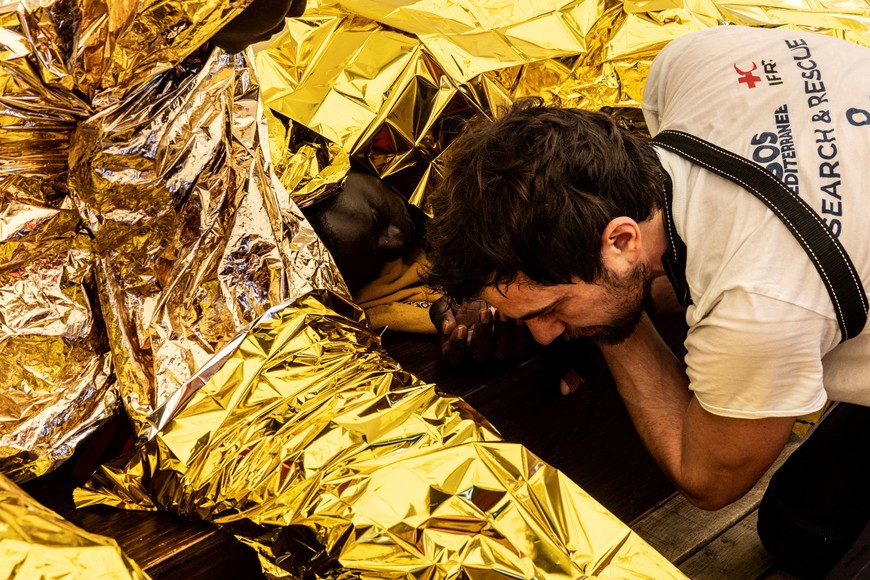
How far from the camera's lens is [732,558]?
1180 millimetres

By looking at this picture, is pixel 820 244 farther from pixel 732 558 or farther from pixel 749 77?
pixel 732 558

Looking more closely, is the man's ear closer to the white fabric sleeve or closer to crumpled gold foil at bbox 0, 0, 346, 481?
the white fabric sleeve

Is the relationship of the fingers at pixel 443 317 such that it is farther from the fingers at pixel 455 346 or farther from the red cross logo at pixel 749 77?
the red cross logo at pixel 749 77

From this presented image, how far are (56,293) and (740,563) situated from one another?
0.97 m

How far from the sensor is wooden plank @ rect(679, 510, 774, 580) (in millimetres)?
1152

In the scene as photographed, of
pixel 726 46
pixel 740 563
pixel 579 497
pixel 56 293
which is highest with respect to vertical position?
pixel 726 46

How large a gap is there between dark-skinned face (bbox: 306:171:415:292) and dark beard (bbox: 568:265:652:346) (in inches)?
14.9

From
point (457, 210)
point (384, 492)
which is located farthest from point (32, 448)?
point (457, 210)

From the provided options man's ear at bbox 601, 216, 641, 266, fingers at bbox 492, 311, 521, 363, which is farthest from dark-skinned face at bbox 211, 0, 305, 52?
fingers at bbox 492, 311, 521, 363

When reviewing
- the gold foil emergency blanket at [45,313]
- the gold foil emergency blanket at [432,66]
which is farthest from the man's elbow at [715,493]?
the gold foil emergency blanket at [45,313]

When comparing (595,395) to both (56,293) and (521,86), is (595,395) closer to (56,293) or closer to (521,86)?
(521,86)

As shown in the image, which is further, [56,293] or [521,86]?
[521,86]

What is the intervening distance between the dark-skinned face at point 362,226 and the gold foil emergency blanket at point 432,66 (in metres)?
0.04

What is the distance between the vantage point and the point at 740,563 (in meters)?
1.17
